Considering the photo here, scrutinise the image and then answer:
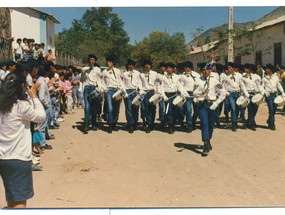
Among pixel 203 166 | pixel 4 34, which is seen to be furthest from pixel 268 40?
pixel 203 166

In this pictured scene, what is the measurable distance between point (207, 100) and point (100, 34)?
198cm

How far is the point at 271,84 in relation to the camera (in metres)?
9.36

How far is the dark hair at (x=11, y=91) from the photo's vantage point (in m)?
3.48

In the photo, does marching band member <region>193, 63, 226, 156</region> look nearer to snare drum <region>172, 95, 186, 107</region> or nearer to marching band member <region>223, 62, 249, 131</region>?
snare drum <region>172, 95, 186, 107</region>

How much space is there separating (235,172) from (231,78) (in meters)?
4.07

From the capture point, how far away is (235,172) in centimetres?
572

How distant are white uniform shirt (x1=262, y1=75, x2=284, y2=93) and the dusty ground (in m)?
1.41

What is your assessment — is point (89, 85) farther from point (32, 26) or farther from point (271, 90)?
point (32, 26)

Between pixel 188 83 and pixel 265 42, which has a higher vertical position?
pixel 265 42

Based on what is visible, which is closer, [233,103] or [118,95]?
[118,95]

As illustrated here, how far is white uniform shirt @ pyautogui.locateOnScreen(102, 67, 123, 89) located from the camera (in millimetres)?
8648

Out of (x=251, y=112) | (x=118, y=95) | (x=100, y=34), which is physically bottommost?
(x=251, y=112)

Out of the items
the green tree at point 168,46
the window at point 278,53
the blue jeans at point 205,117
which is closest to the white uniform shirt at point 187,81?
the blue jeans at point 205,117

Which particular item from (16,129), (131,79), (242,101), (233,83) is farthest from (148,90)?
(16,129)
